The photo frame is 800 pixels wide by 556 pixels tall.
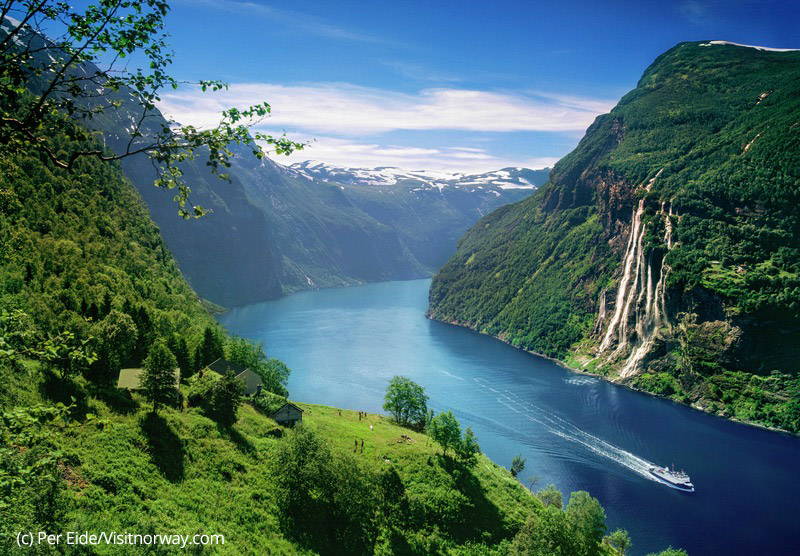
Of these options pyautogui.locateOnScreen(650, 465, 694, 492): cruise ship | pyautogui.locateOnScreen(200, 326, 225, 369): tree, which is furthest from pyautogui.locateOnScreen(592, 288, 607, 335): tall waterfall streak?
pyautogui.locateOnScreen(200, 326, 225, 369): tree

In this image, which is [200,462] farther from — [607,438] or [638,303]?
[638,303]

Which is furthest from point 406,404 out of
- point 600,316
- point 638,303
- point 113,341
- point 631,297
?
point 600,316

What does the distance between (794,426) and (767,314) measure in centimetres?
2892

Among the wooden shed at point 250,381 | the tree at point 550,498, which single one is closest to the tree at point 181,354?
the wooden shed at point 250,381

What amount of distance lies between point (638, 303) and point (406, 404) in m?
106

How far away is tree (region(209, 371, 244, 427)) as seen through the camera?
4956cm

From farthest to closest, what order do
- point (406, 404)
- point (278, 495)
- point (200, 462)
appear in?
point (406, 404), point (278, 495), point (200, 462)

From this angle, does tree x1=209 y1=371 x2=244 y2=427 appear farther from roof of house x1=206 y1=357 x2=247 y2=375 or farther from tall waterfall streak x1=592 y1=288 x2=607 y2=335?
tall waterfall streak x1=592 y1=288 x2=607 y2=335

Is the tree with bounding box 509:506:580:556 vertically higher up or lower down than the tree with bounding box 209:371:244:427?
lower down

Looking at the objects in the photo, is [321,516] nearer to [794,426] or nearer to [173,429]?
[173,429]

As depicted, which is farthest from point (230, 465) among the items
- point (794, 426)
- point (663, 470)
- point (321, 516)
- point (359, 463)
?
point (794, 426)

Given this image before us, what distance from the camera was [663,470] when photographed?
269 ft

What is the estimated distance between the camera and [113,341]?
46625 millimetres

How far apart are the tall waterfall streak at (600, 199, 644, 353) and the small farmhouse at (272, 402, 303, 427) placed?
4956 inches
